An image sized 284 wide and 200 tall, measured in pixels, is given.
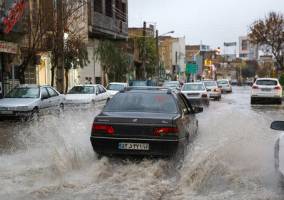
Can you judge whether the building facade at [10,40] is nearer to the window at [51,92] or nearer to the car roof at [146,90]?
the window at [51,92]

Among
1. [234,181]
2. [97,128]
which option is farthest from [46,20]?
[234,181]

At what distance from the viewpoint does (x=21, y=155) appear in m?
12.7

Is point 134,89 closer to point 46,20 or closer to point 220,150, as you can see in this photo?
point 220,150

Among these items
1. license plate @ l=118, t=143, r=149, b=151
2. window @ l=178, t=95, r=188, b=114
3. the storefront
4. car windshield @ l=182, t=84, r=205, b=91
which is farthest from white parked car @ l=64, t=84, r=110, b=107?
license plate @ l=118, t=143, r=149, b=151

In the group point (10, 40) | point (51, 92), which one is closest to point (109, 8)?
point (10, 40)

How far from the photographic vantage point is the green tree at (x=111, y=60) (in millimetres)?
51562

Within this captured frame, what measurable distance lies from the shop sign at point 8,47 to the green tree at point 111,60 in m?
20.9

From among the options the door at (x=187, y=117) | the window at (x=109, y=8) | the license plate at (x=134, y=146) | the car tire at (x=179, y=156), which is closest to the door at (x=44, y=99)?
the door at (x=187, y=117)

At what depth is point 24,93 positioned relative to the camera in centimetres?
2412

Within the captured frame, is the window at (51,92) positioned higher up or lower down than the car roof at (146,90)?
lower down

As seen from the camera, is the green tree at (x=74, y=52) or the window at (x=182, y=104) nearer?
the window at (x=182, y=104)

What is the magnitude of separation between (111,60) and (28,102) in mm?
30054

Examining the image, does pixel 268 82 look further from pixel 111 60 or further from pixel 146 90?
pixel 146 90

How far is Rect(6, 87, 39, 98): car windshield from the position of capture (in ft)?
78.3
